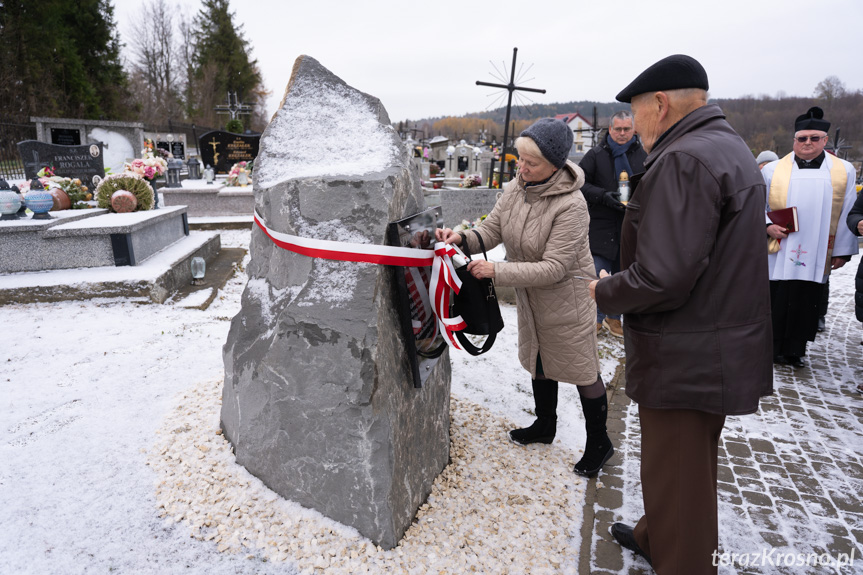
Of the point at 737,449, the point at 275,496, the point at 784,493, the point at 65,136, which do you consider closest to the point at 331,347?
the point at 275,496

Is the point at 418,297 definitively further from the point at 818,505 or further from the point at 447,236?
the point at 818,505

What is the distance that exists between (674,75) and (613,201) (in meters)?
2.74

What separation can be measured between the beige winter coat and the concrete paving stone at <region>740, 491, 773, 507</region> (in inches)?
41.7

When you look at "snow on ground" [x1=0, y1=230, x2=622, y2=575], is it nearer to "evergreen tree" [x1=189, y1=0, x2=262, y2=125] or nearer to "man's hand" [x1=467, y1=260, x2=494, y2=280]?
"man's hand" [x1=467, y1=260, x2=494, y2=280]

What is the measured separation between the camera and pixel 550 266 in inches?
96.3

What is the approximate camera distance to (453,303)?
2.39 metres

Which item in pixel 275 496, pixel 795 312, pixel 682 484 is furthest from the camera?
pixel 795 312

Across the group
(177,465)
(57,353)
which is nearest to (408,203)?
(177,465)

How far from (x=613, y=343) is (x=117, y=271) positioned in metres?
5.21

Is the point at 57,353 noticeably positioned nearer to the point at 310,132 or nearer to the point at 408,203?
the point at 310,132

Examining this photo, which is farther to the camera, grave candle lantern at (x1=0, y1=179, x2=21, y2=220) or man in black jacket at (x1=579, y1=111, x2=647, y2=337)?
grave candle lantern at (x1=0, y1=179, x2=21, y2=220)

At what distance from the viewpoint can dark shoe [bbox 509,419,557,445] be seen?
3.15 metres

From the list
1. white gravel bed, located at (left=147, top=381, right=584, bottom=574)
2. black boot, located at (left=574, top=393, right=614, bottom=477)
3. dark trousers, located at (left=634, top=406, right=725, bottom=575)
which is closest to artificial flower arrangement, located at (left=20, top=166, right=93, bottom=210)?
white gravel bed, located at (left=147, top=381, right=584, bottom=574)

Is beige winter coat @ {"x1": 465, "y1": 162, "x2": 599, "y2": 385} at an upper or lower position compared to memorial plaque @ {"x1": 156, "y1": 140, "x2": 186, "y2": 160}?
lower
